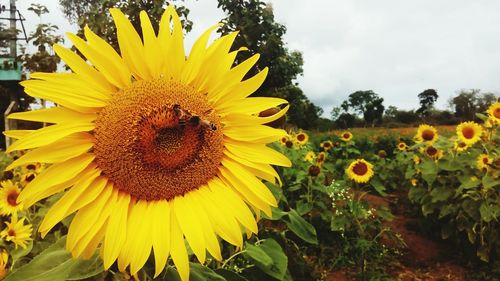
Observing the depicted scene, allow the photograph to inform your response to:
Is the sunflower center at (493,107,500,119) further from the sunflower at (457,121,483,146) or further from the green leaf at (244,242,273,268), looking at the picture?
the green leaf at (244,242,273,268)

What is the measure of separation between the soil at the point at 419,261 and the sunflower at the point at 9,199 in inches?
105

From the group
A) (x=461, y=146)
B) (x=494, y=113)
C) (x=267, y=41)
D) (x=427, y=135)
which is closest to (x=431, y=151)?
(x=427, y=135)

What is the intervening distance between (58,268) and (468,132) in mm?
4611

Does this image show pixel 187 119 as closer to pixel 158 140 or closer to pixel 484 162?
pixel 158 140

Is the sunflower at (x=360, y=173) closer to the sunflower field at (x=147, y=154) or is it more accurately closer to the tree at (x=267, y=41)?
the sunflower field at (x=147, y=154)

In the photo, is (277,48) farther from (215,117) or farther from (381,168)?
(215,117)

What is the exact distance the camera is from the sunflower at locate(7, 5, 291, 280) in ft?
2.91

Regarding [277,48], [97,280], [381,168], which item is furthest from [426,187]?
[277,48]

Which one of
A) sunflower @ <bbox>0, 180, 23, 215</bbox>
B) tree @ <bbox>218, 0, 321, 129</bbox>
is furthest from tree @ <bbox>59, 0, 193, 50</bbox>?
tree @ <bbox>218, 0, 321, 129</bbox>

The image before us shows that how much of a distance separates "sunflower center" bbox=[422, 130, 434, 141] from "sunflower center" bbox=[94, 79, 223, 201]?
4714mm

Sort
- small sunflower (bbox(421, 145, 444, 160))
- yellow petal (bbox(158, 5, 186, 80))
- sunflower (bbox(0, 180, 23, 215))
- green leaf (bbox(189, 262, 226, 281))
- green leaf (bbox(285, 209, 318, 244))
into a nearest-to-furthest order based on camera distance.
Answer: yellow petal (bbox(158, 5, 186, 80)), green leaf (bbox(189, 262, 226, 281)), green leaf (bbox(285, 209, 318, 244)), sunflower (bbox(0, 180, 23, 215)), small sunflower (bbox(421, 145, 444, 160))

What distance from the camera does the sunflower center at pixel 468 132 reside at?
186 inches

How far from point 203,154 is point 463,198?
13.5 feet

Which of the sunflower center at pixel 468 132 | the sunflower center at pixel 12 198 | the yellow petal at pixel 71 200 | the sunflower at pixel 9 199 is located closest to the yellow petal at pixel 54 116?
the yellow petal at pixel 71 200
